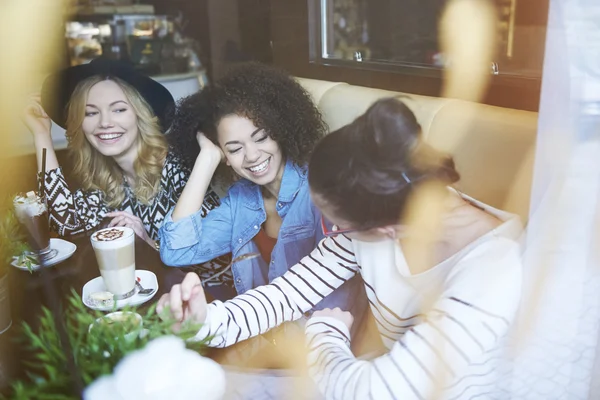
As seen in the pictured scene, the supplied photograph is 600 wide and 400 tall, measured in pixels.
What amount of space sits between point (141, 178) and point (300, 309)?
33 centimetres

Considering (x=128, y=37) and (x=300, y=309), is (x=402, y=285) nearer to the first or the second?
(x=300, y=309)

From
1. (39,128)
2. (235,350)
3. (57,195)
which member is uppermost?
(39,128)

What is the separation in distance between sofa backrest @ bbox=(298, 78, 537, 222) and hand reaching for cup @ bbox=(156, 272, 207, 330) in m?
0.31

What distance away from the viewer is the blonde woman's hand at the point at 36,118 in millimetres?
745

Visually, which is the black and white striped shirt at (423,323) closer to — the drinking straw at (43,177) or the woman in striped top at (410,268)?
the woman in striped top at (410,268)

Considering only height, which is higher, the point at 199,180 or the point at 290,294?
the point at 199,180

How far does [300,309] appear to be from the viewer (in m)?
0.79

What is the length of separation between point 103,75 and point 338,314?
1.64 ft

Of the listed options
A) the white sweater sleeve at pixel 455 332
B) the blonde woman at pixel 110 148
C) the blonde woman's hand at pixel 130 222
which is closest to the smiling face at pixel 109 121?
the blonde woman at pixel 110 148

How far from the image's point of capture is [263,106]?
0.73 m

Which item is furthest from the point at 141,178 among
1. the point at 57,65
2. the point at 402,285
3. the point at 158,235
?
the point at 402,285

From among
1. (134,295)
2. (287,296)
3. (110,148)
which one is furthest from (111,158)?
(287,296)

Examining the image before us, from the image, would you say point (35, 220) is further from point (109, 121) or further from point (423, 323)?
point (423, 323)

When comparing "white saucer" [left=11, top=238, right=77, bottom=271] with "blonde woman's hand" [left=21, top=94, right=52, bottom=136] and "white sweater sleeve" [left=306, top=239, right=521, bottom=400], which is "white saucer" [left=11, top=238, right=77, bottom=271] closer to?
"blonde woman's hand" [left=21, top=94, right=52, bottom=136]
